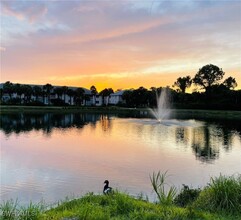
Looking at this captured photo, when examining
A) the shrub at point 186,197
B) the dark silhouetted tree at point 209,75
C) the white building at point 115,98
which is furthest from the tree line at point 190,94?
the shrub at point 186,197

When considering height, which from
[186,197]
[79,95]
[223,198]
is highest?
[79,95]

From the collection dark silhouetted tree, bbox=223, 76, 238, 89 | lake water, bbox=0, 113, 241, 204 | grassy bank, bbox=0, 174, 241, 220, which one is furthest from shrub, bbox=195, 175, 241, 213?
dark silhouetted tree, bbox=223, 76, 238, 89

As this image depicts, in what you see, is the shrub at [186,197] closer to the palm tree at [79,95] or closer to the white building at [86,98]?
the palm tree at [79,95]

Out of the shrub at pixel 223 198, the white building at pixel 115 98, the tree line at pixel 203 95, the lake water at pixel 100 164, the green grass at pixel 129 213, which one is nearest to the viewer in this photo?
the green grass at pixel 129 213

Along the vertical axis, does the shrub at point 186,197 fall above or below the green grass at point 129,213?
below

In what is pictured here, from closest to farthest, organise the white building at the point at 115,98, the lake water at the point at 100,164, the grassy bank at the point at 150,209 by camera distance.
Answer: the grassy bank at the point at 150,209, the lake water at the point at 100,164, the white building at the point at 115,98

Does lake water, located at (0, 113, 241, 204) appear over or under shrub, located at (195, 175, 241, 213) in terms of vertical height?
under

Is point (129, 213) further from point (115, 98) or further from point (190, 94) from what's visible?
point (115, 98)

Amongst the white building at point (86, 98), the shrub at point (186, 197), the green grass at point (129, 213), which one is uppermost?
the white building at point (86, 98)

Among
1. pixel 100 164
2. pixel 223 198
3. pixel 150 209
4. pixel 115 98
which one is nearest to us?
pixel 150 209

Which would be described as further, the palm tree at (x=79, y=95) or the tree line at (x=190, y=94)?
the palm tree at (x=79, y=95)

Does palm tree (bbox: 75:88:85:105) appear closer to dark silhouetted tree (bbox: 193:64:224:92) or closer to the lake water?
dark silhouetted tree (bbox: 193:64:224:92)

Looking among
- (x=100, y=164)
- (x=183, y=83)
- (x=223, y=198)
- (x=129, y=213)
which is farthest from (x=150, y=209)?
(x=183, y=83)

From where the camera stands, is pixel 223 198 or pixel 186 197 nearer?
pixel 223 198
